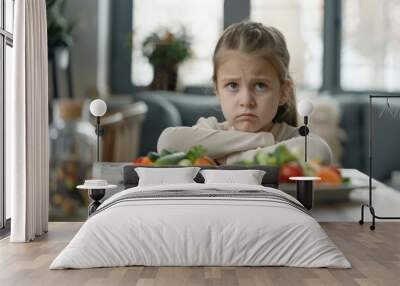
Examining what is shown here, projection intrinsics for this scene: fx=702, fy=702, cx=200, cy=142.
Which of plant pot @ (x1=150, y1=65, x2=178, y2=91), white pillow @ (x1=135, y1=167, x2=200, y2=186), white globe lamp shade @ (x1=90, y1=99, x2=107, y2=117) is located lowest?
white pillow @ (x1=135, y1=167, x2=200, y2=186)

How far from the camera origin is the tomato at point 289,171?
717cm

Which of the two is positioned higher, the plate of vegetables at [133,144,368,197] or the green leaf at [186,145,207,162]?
the green leaf at [186,145,207,162]

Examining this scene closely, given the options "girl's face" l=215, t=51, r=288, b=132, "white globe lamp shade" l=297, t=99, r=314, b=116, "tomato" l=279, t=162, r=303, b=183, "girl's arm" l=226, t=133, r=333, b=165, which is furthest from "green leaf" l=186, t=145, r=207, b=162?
"white globe lamp shade" l=297, t=99, r=314, b=116

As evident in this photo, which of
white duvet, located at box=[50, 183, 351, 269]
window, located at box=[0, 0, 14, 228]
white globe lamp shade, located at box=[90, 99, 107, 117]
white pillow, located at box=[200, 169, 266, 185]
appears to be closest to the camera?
white duvet, located at box=[50, 183, 351, 269]

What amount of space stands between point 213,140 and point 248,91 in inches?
24.8

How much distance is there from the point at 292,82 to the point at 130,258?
3367 millimetres

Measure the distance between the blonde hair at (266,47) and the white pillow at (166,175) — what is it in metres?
1.10

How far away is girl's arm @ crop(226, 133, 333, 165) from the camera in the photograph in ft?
23.7

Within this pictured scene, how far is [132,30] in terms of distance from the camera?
738cm

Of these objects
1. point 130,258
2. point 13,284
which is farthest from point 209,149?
point 13,284

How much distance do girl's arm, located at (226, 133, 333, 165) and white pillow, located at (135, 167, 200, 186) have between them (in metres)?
0.57

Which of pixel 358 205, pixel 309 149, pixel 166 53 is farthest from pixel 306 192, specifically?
pixel 166 53

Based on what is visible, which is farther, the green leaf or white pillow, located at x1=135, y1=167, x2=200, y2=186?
the green leaf

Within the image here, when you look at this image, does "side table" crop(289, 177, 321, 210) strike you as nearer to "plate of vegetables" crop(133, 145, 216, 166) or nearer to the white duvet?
"plate of vegetables" crop(133, 145, 216, 166)
